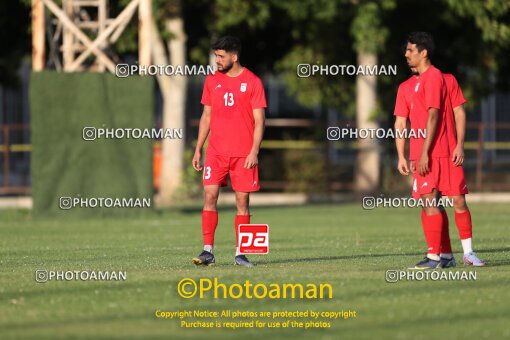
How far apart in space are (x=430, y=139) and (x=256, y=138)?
1.84 metres

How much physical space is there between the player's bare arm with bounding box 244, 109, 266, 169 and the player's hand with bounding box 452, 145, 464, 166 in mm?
1967

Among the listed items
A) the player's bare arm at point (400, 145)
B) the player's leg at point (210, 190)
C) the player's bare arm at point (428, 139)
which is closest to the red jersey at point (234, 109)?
the player's leg at point (210, 190)

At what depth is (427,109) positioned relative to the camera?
1430 cm

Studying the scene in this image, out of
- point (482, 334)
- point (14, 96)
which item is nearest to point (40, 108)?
point (482, 334)

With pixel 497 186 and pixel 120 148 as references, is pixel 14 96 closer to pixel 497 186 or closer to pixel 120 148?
pixel 497 186

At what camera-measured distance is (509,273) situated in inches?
557

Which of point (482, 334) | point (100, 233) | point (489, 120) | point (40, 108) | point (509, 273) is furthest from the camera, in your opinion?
point (489, 120)

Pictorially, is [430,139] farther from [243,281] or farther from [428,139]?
[243,281]

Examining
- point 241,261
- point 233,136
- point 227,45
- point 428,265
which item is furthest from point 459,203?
point 227,45

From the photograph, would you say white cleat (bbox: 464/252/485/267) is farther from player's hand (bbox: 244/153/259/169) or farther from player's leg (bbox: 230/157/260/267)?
player's hand (bbox: 244/153/259/169)

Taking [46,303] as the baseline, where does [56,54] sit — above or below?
above

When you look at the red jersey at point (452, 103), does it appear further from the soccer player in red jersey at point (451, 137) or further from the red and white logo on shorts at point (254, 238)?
the red and white logo on shorts at point (254, 238)

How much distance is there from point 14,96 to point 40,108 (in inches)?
1153

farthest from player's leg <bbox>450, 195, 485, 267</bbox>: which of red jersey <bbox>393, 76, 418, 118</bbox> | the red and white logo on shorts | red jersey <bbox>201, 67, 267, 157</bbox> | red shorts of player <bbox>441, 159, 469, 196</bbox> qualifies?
red jersey <bbox>201, 67, 267, 157</bbox>
